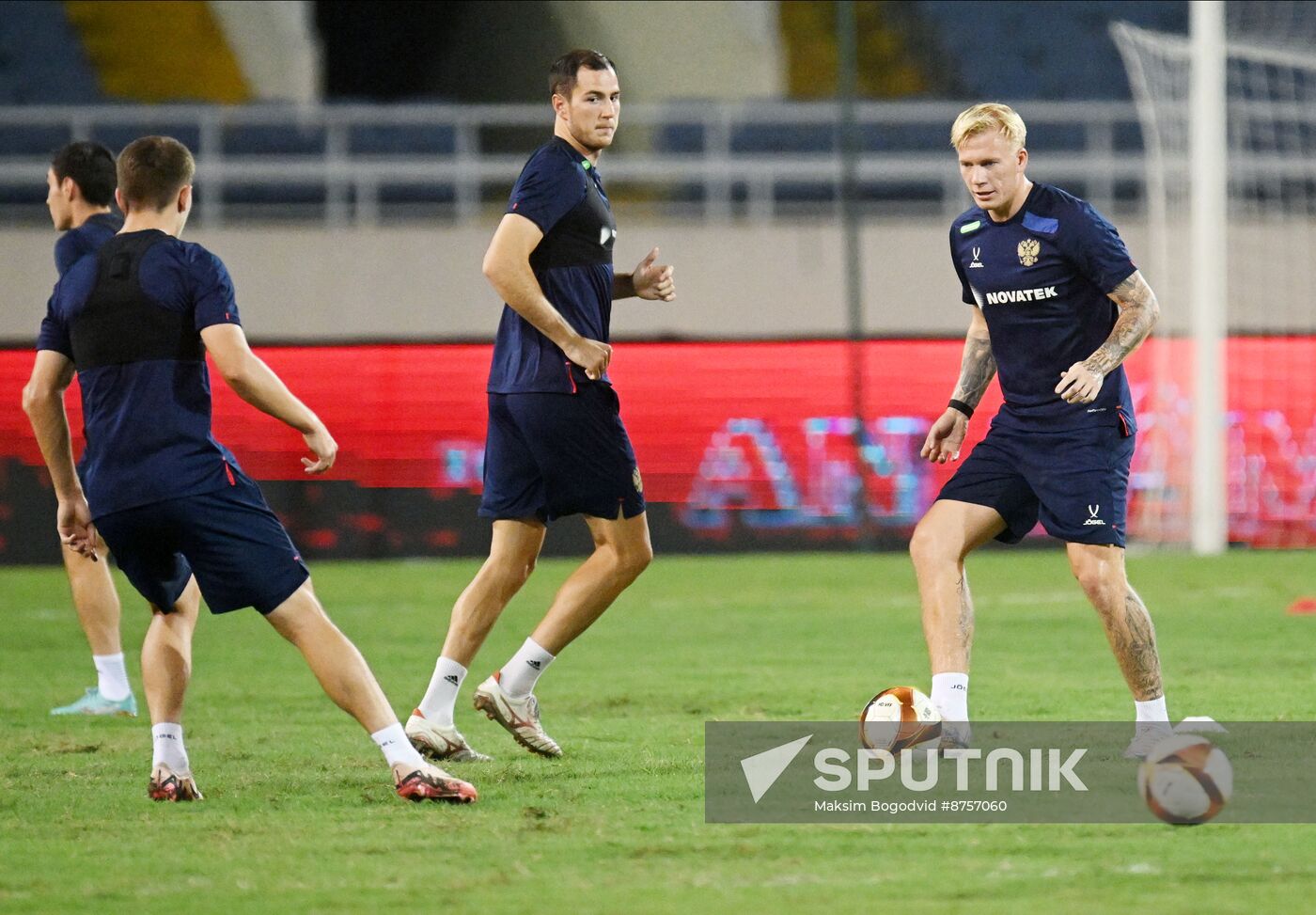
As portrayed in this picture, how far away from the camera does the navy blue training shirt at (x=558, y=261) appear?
19.5ft

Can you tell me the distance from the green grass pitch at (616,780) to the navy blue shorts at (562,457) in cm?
81

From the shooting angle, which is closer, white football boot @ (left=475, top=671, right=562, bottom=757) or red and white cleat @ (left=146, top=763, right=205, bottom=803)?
red and white cleat @ (left=146, top=763, right=205, bottom=803)

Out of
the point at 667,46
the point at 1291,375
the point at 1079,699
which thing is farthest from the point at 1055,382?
the point at 667,46

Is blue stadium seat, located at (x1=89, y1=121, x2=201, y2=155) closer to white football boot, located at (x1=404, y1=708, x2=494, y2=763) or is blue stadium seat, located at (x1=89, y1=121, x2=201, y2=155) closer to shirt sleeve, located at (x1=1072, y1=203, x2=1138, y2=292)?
white football boot, located at (x1=404, y1=708, x2=494, y2=763)

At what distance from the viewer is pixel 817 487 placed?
48.3 feet

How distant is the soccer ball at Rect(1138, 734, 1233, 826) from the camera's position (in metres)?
4.71

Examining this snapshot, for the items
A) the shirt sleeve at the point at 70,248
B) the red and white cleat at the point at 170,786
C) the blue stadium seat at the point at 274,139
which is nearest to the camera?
the red and white cleat at the point at 170,786

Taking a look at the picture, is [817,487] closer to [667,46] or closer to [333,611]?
[333,611]

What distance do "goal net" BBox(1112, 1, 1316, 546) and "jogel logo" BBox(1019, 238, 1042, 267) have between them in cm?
941

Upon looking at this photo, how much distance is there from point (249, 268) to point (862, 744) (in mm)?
13588

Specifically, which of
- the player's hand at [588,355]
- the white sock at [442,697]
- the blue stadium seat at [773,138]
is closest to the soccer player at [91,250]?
the white sock at [442,697]

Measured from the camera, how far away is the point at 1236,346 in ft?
50.2

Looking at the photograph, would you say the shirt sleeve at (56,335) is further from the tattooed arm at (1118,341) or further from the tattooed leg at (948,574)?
the tattooed arm at (1118,341)

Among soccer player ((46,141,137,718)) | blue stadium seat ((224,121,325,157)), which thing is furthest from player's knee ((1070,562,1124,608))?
A: blue stadium seat ((224,121,325,157))
